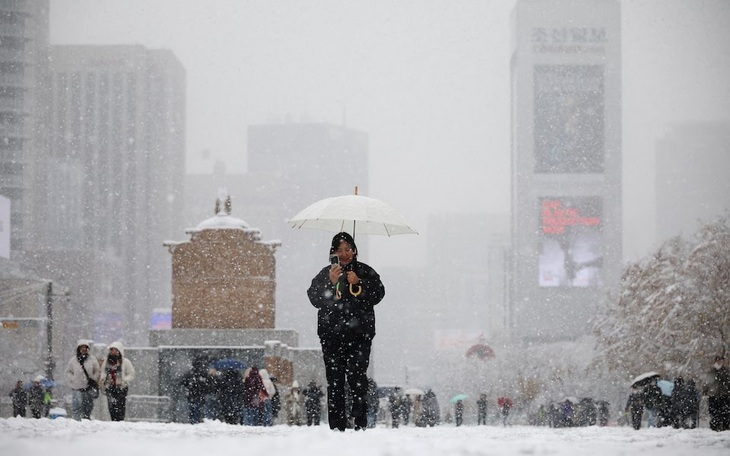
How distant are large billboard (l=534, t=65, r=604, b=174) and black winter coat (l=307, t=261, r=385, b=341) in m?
118

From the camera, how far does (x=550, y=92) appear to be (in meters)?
126

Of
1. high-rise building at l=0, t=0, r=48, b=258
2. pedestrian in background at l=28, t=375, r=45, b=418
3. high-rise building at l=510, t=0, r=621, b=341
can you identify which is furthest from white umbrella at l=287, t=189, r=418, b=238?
high-rise building at l=510, t=0, r=621, b=341

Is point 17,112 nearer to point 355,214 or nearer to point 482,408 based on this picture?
point 482,408

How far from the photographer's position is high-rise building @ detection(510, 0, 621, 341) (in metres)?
122

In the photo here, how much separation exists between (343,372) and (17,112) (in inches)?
4042

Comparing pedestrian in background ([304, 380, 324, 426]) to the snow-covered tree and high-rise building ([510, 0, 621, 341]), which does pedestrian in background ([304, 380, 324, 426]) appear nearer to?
the snow-covered tree

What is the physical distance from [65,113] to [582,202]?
323 ft

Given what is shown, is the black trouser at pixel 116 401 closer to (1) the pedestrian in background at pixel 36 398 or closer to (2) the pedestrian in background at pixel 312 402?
(2) the pedestrian in background at pixel 312 402

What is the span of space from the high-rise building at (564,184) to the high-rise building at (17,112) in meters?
55.4

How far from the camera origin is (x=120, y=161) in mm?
172500

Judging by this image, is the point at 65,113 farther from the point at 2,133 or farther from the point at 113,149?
the point at 2,133

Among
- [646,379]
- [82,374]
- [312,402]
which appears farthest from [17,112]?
[82,374]

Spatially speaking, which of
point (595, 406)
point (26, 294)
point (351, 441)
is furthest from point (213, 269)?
point (26, 294)

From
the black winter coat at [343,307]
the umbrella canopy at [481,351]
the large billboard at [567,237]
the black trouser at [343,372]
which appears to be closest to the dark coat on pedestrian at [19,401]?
the black trouser at [343,372]
